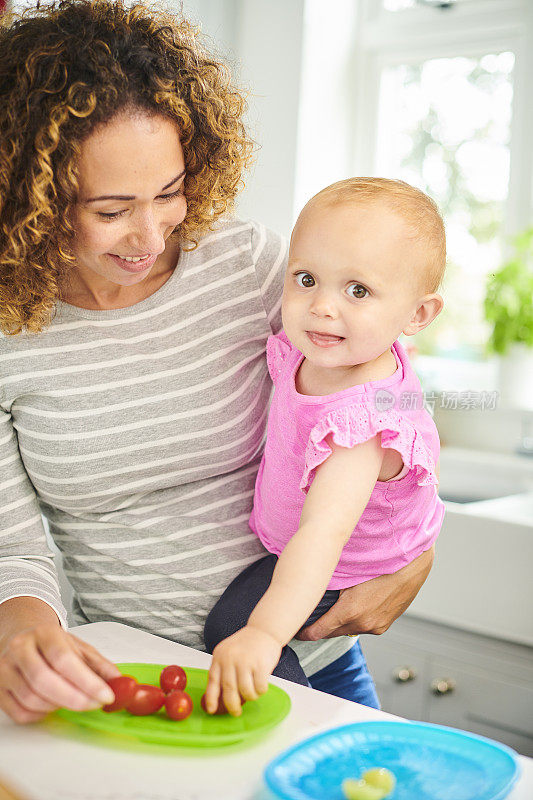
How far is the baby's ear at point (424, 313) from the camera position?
1031 mm

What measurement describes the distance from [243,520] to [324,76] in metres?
2.03

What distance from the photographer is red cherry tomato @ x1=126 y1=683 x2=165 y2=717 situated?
81 cm

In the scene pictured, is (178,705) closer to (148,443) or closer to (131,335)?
(148,443)

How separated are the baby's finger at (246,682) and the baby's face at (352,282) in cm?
37

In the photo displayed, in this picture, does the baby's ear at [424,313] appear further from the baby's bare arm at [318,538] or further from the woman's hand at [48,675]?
the woman's hand at [48,675]

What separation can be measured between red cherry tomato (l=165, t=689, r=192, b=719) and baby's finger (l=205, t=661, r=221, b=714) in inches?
0.7

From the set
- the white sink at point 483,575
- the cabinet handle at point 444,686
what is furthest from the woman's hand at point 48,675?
the cabinet handle at point 444,686

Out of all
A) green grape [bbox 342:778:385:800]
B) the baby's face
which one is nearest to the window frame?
the baby's face

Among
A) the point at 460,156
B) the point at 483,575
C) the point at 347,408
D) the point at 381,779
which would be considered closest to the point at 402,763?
the point at 381,779

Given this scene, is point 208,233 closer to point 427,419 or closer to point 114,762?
point 427,419

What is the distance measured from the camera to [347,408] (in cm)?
98

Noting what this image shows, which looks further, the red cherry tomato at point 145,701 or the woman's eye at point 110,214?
the woman's eye at point 110,214

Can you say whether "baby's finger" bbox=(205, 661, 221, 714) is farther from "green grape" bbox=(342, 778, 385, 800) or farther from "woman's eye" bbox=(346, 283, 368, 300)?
"woman's eye" bbox=(346, 283, 368, 300)

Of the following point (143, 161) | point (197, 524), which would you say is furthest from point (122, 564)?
point (143, 161)
